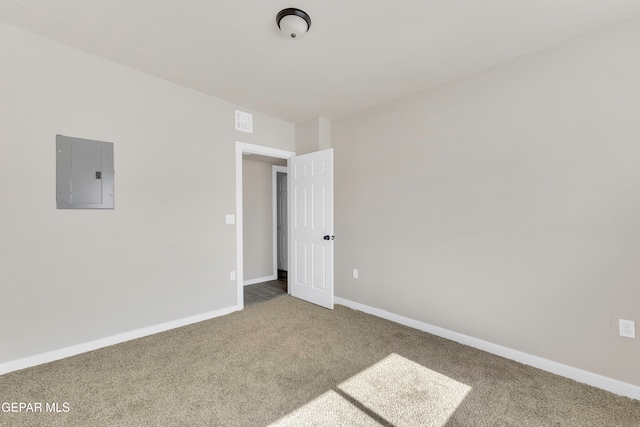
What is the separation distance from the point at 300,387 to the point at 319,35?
263 centimetres

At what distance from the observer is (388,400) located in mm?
1816

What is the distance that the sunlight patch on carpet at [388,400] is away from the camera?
1.64 metres

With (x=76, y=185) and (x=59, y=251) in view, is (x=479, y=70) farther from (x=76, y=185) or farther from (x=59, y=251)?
(x=59, y=251)

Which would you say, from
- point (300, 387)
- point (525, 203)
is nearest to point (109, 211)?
point (300, 387)

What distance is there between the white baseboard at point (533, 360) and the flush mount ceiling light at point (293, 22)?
295cm

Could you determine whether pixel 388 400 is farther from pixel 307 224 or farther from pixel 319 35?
pixel 319 35

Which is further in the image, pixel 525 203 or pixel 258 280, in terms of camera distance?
pixel 258 280

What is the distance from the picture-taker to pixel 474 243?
8.40 ft

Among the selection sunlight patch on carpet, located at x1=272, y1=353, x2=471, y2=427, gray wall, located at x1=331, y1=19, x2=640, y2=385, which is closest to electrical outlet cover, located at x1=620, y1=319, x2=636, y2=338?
gray wall, located at x1=331, y1=19, x2=640, y2=385

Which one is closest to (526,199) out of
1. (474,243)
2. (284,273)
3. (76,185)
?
(474,243)

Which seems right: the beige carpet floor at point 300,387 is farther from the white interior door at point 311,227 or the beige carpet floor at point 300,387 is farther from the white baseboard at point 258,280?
the white baseboard at point 258,280

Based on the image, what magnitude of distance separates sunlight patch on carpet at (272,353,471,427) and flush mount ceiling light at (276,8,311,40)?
2.55m

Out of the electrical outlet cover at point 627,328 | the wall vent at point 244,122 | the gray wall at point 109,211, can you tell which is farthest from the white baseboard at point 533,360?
the wall vent at point 244,122

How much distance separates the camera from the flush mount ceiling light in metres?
1.83
